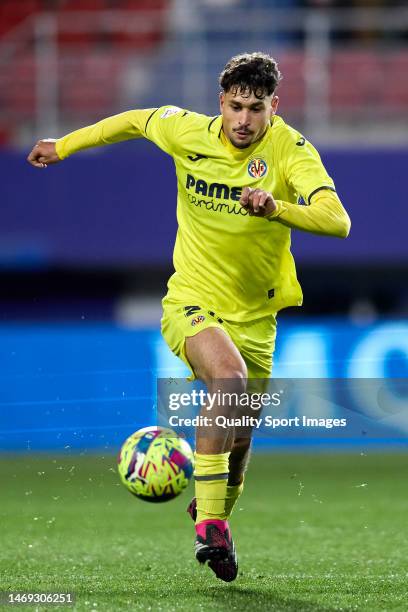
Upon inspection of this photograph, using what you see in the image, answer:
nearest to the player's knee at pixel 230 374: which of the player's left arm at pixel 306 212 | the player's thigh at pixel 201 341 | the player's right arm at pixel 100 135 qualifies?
the player's thigh at pixel 201 341

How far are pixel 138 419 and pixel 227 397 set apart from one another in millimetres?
1342

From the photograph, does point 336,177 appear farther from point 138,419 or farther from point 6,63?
point 138,419

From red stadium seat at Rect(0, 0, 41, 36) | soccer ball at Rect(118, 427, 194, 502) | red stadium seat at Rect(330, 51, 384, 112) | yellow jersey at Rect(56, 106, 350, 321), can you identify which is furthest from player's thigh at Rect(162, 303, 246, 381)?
red stadium seat at Rect(0, 0, 41, 36)

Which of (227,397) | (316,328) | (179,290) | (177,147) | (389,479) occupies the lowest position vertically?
(389,479)

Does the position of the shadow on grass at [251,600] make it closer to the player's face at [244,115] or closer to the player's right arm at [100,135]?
the player's face at [244,115]

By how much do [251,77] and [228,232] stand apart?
71 cm

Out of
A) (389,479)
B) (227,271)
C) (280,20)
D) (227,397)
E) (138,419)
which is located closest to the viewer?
(227,397)

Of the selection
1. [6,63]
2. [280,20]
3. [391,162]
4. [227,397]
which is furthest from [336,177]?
[227,397]

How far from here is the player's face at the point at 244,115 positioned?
5160mm

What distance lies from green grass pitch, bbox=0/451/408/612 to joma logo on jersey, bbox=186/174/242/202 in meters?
1.39

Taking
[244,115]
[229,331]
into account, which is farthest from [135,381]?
[244,115]

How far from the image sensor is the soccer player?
4.97 meters

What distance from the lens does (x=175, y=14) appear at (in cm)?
1331

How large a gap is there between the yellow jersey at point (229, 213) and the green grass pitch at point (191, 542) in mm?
1015
